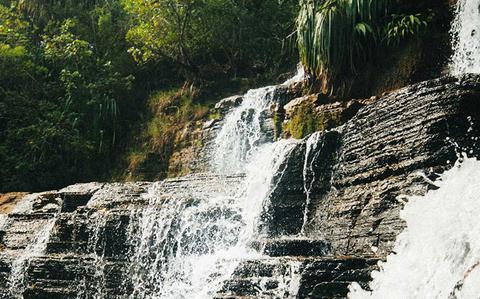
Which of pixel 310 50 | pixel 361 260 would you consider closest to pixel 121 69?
pixel 310 50

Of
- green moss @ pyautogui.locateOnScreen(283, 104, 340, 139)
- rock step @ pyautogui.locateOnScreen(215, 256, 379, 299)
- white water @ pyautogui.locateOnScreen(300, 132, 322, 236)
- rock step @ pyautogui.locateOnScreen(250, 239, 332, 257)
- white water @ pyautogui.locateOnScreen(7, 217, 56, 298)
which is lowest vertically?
white water @ pyautogui.locateOnScreen(7, 217, 56, 298)

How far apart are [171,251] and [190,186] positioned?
5.85 feet

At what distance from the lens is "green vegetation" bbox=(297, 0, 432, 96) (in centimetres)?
1077

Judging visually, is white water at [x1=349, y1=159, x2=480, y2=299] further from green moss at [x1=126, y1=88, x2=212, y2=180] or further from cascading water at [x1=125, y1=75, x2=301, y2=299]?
green moss at [x1=126, y1=88, x2=212, y2=180]

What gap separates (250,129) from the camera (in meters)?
Result: 13.2

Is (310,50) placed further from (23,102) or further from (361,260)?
(23,102)

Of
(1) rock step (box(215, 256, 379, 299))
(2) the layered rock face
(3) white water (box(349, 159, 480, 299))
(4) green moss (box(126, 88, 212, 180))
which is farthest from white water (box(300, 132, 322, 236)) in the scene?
(4) green moss (box(126, 88, 212, 180))

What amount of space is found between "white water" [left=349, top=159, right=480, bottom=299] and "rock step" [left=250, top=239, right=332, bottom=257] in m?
1.27

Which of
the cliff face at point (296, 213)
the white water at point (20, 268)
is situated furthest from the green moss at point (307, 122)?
the white water at point (20, 268)

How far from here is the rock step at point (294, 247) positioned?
7.14m

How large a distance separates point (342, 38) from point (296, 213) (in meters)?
4.15

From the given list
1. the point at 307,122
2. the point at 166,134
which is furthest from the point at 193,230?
the point at 166,134

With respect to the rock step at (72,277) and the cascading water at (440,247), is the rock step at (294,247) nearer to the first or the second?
the cascading water at (440,247)

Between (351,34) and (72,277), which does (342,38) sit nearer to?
(351,34)
